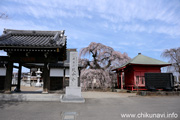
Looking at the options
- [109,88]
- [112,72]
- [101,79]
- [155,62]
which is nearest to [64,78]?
[101,79]

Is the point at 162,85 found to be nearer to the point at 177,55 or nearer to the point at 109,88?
the point at 109,88

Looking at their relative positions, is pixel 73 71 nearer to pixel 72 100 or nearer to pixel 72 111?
pixel 72 100

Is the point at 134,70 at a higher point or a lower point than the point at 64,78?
higher

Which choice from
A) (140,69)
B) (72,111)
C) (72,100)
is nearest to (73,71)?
(72,100)

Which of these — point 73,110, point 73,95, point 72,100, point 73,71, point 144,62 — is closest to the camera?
point 73,110

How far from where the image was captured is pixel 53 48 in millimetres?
7562

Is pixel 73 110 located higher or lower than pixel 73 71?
lower

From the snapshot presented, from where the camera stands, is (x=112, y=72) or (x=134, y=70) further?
(x=112, y=72)

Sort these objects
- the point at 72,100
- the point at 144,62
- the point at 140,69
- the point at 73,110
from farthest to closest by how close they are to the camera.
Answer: the point at 140,69, the point at 144,62, the point at 72,100, the point at 73,110

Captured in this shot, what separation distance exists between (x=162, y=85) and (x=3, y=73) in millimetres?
15665

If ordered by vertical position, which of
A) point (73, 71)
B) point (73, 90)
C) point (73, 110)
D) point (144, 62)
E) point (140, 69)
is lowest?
point (73, 110)

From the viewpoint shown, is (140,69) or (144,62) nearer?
(144,62)

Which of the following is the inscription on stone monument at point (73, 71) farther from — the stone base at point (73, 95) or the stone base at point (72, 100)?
the stone base at point (72, 100)

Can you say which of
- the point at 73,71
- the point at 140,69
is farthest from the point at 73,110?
the point at 140,69
